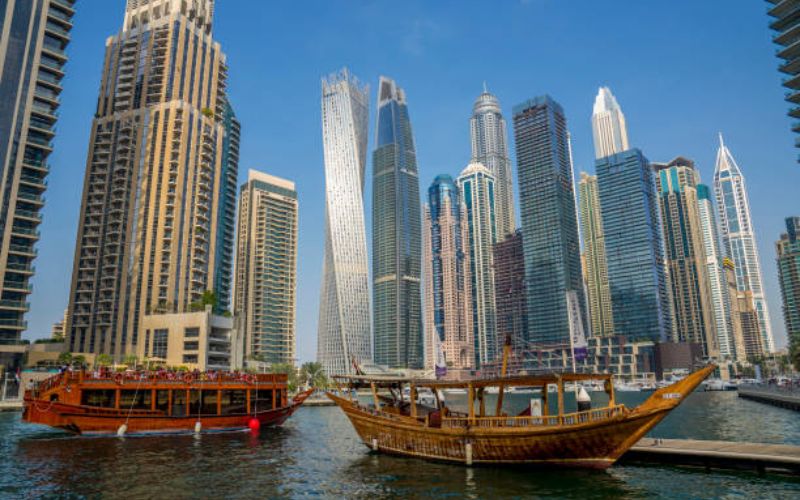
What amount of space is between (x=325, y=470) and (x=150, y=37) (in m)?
122

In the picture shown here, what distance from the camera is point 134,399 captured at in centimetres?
4397

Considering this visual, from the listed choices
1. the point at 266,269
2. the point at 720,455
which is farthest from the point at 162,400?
the point at 266,269

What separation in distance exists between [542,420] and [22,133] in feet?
328

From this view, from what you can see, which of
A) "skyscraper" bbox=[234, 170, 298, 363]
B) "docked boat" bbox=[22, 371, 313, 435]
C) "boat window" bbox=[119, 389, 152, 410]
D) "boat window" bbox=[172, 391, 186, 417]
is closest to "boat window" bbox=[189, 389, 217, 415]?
"docked boat" bbox=[22, 371, 313, 435]

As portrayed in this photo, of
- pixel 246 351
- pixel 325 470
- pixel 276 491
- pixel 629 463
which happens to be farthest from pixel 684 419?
pixel 246 351

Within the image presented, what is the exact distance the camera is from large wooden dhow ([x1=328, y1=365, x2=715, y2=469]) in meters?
24.3

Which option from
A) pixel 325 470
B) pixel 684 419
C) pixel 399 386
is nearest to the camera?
pixel 325 470

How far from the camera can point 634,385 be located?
18862 centimetres

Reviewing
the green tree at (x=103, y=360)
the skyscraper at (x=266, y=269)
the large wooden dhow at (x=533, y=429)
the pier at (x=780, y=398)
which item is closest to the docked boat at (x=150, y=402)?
the large wooden dhow at (x=533, y=429)

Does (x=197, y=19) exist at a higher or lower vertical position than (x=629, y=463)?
higher

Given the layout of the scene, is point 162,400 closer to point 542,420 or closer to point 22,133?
point 542,420

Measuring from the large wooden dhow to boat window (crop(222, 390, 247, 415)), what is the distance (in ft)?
68.3

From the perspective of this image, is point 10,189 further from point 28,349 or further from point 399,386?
point 399,386

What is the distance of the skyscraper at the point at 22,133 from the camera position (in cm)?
8712
